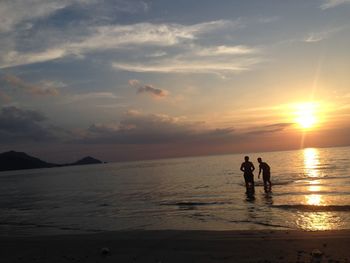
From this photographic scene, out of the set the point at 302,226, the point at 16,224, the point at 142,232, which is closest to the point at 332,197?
the point at 302,226

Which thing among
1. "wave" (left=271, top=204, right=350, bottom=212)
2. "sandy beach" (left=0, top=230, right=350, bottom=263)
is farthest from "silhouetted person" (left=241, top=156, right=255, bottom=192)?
"sandy beach" (left=0, top=230, right=350, bottom=263)

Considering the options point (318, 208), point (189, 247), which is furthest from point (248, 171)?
point (189, 247)

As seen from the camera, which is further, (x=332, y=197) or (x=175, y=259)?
(x=332, y=197)

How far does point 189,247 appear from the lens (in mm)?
11992

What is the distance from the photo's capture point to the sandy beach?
10380mm

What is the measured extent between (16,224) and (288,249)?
1631 centimetres

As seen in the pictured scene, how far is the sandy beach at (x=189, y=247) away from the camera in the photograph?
10380 millimetres

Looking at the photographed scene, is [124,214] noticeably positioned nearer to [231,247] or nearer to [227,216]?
[227,216]

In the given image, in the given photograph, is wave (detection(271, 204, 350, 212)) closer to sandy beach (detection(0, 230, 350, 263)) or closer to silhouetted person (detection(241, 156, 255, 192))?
sandy beach (detection(0, 230, 350, 263))

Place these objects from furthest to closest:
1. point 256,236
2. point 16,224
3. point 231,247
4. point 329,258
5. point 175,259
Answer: point 16,224 < point 256,236 < point 231,247 < point 175,259 < point 329,258

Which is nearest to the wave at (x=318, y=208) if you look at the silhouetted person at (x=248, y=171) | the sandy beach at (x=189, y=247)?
the sandy beach at (x=189, y=247)

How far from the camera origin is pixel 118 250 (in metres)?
12.1

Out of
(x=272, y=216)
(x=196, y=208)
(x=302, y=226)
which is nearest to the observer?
(x=302, y=226)

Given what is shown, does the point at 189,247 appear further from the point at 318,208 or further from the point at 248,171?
the point at 248,171
